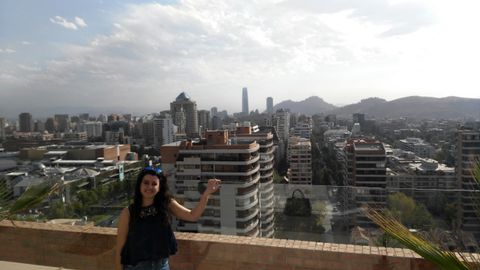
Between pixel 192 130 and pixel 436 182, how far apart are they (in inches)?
2060

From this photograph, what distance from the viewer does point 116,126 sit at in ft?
226

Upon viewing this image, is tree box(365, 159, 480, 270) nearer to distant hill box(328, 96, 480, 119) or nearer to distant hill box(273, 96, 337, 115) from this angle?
distant hill box(328, 96, 480, 119)

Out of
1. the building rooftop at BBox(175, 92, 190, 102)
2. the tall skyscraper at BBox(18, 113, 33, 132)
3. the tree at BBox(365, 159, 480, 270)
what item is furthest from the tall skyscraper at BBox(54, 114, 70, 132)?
the tree at BBox(365, 159, 480, 270)

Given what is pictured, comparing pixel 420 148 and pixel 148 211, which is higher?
pixel 148 211

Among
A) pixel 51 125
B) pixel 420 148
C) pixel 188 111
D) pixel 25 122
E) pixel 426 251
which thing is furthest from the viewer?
pixel 51 125

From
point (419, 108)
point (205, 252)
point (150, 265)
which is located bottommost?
point (205, 252)

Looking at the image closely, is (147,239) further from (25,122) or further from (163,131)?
(25,122)

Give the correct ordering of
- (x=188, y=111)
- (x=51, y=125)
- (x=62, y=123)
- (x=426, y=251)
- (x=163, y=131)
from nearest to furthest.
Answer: (x=426, y=251), (x=163, y=131), (x=188, y=111), (x=51, y=125), (x=62, y=123)

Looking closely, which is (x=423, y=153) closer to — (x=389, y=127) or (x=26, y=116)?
(x=389, y=127)

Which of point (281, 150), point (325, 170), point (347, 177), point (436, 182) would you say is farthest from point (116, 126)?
point (436, 182)

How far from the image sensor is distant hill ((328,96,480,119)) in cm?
9605

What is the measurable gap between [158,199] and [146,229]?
145 millimetres

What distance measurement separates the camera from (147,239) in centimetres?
178

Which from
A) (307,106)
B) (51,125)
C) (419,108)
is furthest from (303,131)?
(307,106)
